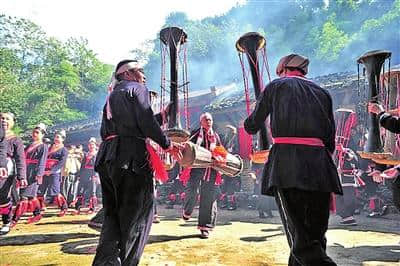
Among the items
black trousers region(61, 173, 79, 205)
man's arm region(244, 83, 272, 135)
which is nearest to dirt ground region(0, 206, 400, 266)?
man's arm region(244, 83, 272, 135)

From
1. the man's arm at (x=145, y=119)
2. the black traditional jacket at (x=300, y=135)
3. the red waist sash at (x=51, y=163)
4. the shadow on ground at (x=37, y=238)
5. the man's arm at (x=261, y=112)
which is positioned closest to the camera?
the black traditional jacket at (x=300, y=135)

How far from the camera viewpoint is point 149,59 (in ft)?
120

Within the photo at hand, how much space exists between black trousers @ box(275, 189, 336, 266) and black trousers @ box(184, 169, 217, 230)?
2684 millimetres

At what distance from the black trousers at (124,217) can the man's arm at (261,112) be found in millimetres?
945

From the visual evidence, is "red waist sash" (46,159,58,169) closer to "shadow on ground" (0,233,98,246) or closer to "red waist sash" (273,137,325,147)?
"shadow on ground" (0,233,98,246)

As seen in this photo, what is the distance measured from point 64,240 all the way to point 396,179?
A: 4280 mm

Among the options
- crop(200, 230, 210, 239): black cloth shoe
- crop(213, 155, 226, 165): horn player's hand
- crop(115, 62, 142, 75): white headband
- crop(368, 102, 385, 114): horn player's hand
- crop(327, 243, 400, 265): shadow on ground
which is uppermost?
crop(115, 62, 142, 75): white headband

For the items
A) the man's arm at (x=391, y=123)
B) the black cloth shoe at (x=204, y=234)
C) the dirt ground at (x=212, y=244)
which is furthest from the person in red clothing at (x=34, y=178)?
the man's arm at (x=391, y=123)

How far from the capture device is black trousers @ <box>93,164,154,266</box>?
299cm

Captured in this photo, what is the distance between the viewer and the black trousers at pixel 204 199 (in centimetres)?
539

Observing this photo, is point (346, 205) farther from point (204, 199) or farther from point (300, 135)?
point (300, 135)

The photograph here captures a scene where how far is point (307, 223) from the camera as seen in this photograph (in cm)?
263

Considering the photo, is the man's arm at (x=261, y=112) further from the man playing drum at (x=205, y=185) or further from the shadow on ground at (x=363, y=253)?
the man playing drum at (x=205, y=185)

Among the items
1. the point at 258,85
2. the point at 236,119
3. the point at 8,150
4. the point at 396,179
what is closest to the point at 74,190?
the point at 8,150
